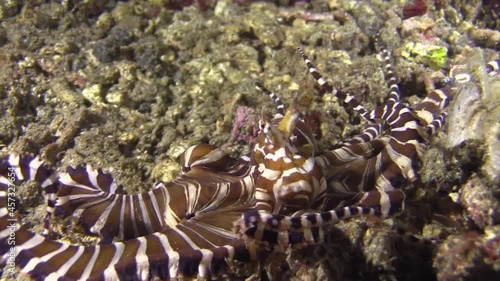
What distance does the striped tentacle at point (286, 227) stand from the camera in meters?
2.94

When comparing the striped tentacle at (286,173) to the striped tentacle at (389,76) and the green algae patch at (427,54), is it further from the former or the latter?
the green algae patch at (427,54)

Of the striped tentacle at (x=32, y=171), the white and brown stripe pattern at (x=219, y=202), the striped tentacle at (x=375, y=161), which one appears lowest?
Answer: the striped tentacle at (x=375, y=161)

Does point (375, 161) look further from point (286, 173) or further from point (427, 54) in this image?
point (427, 54)

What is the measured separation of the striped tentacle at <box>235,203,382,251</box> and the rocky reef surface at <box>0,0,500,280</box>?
369 millimetres

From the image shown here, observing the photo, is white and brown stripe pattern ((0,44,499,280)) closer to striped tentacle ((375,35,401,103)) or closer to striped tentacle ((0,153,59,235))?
striped tentacle ((0,153,59,235))

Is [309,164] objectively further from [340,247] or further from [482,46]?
[482,46]

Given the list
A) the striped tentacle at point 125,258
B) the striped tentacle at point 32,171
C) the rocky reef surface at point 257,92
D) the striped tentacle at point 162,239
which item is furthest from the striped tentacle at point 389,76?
the striped tentacle at point 32,171

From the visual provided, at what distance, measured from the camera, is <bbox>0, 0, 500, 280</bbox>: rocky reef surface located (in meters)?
3.42

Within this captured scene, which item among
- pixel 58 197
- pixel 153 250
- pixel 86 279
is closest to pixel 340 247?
pixel 153 250

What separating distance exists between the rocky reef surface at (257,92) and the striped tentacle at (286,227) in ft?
1.21

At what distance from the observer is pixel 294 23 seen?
7289 mm

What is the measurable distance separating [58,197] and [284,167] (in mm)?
2418

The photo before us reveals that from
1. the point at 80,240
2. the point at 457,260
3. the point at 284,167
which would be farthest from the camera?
the point at 80,240

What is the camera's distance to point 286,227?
117 inches
